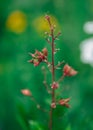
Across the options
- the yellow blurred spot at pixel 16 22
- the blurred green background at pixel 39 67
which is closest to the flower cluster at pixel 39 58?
Answer: the blurred green background at pixel 39 67

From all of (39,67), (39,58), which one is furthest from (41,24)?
(39,58)

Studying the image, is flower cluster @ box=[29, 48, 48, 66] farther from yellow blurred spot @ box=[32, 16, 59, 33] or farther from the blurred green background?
yellow blurred spot @ box=[32, 16, 59, 33]

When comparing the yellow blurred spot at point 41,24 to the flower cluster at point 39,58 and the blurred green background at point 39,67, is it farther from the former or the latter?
the flower cluster at point 39,58

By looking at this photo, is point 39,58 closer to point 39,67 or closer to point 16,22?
point 39,67

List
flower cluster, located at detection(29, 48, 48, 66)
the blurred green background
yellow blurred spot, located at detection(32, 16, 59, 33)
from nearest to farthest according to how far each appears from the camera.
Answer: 1. flower cluster, located at detection(29, 48, 48, 66)
2. the blurred green background
3. yellow blurred spot, located at detection(32, 16, 59, 33)

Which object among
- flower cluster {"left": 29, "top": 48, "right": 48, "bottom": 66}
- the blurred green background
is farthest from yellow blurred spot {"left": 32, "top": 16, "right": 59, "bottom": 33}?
flower cluster {"left": 29, "top": 48, "right": 48, "bottom": 66}

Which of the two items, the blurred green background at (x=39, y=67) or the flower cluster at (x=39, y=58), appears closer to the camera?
the flower cluster at (x=39, y=58)

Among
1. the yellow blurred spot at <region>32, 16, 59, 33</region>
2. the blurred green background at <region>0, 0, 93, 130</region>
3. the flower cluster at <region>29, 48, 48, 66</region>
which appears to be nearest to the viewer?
the flower cluster at <region>29, 48, 48, 66</region>

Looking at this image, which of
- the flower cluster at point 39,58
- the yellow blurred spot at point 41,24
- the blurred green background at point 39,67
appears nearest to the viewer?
the flower cluster at point 39,58
